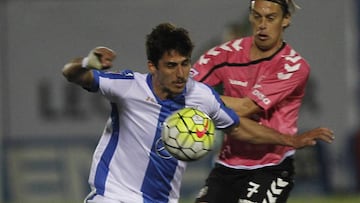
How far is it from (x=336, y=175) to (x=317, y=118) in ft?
2.92

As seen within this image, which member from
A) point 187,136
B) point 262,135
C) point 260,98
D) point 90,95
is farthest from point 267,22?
point 90,95

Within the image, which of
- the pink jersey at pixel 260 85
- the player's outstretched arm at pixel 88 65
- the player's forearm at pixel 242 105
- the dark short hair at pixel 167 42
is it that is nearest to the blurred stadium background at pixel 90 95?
the pink jersey at pixel 260 85

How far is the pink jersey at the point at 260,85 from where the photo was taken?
9.59m

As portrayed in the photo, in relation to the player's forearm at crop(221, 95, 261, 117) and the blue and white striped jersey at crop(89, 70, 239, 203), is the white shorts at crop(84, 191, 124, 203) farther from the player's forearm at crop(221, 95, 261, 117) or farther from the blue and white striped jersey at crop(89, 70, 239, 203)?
the player's forearm at crop(221, 95, 261, 117)

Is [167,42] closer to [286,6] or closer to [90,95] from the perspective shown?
[286,6]

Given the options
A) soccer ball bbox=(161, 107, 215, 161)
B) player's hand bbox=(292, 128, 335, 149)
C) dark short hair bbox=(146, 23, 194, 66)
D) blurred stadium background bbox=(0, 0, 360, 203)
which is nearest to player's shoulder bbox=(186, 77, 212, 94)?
dark short hair bbox=(146, 23, 194, 66)

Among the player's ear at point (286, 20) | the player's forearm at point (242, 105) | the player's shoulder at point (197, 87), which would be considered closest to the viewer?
the player's shoulder at point (197, 87)

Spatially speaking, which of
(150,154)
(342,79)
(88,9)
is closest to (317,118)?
(342,79)

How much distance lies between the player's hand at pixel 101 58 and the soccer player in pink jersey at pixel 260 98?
161cm

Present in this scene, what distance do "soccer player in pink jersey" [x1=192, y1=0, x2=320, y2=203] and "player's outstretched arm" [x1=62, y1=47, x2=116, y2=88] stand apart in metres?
1.41

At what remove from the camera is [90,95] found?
60.6 ft

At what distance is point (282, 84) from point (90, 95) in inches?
359

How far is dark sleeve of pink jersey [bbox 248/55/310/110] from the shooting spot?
9.51 m

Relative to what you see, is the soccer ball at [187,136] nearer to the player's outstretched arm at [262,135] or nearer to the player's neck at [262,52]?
the player's outstretched arm at [262,135]
